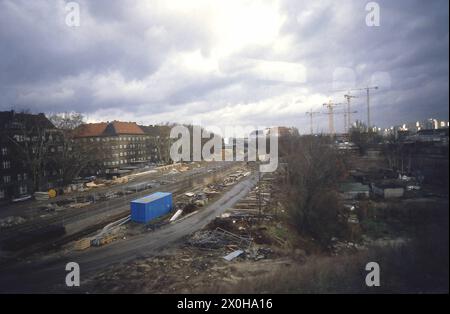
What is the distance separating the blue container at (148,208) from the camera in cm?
1902

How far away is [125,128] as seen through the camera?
191ft

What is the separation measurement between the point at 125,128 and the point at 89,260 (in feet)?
160

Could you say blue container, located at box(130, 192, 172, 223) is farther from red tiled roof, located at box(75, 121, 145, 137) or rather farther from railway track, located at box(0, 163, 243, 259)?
red tiled roof, located at box(75, 121, 145, 137)

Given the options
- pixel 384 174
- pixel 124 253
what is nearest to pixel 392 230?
pixel 124 253

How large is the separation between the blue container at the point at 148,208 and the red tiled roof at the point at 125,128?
38.4 meters

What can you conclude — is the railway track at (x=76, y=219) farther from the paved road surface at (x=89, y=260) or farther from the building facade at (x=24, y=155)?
the building facade at (x=24, y=155)

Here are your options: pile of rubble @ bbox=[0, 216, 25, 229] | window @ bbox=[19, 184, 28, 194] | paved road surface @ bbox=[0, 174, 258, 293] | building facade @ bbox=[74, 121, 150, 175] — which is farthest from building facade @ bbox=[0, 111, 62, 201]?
paved road surface @ bbox=[0, 174, 258, 293]

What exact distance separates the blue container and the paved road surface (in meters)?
2.05

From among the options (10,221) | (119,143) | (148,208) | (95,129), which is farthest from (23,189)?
(95,129)

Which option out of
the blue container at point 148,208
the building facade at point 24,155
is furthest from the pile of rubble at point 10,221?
the building facade at point 24,155

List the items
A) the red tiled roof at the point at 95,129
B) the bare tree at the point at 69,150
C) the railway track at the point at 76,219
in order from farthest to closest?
the red tiled roof at the point at 95,129
the bare tree at the point at 69,150
the railway track at the point at 76,219

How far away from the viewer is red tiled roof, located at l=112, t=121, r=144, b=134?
55822 millimetres

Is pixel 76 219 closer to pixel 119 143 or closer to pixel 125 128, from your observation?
pixel 119 143

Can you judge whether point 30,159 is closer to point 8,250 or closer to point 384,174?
point 8,250
